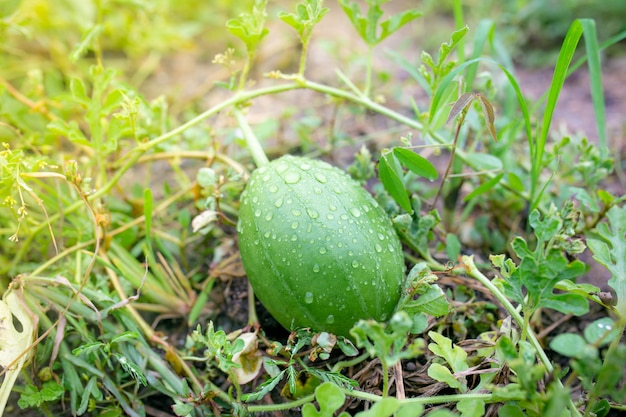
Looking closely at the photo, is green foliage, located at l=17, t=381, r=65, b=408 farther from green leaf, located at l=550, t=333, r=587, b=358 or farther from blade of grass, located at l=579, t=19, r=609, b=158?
blade of grass, located at l=579, t=19, r=609, b=158

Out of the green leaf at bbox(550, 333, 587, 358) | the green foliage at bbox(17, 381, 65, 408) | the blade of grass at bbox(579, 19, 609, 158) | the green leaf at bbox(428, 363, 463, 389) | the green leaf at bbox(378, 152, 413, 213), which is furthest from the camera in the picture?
the blade of grass at bbox(579, 19, 609, 158)

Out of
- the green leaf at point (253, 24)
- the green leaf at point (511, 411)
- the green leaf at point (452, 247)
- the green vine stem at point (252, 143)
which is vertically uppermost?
the green leaf at point (253, 24)

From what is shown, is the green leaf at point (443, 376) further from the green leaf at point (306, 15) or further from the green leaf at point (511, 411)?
the green leaf at point (306, 15)

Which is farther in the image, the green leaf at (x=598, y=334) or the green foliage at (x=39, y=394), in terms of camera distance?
the green foliage at (x=39, y=394)

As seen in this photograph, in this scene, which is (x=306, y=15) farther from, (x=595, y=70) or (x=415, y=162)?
(x=595, y=70)

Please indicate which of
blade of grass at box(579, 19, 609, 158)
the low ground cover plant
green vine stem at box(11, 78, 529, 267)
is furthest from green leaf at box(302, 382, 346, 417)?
blade of grass at box(579, 19, 609, 158)

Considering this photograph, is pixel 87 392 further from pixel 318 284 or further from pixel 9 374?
pixel 318 284

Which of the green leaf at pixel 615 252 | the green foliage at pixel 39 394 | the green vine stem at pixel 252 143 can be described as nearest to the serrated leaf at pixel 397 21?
the green vine stem at pixel 252 143
